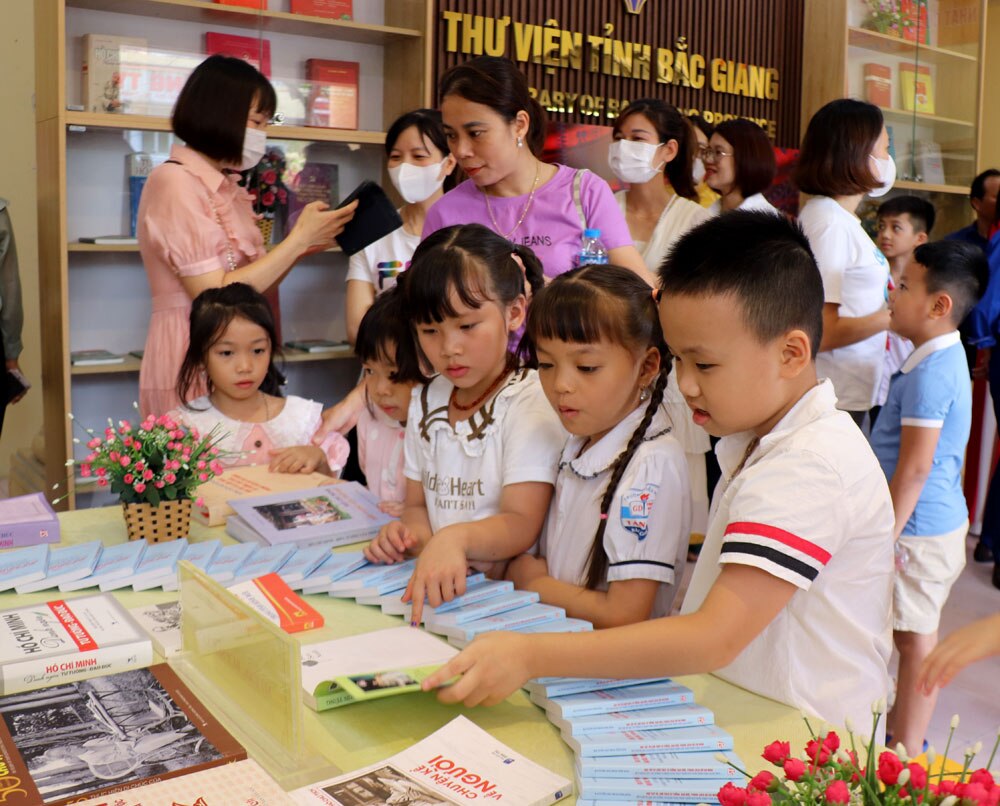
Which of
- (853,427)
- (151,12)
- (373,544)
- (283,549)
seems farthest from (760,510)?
(151,12)

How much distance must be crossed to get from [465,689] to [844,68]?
5.62 meters

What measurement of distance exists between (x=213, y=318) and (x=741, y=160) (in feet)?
7.84

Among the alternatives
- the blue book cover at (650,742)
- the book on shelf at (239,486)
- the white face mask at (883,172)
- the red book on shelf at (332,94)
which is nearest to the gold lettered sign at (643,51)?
the red book on shelf at (332,94)

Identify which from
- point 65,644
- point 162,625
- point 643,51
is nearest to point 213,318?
point 162,625

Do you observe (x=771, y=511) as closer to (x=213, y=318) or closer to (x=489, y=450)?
(x=489, y=450)

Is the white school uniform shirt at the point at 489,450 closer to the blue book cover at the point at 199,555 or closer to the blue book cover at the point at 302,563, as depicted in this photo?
the blue book cover at the point at 302,563

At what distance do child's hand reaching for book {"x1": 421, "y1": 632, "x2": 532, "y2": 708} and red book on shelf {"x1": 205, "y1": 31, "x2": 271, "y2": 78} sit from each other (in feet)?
11.5

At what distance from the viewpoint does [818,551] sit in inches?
47.1

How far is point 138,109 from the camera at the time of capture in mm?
3824

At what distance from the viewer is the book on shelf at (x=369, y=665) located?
116cm

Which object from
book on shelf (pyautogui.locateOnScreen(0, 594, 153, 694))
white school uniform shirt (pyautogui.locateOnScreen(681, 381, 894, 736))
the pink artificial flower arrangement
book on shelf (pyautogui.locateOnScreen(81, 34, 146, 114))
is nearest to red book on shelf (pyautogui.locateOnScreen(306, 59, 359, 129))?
book on shelf (pyautogui.locateOnScreen(81, 34, 146, 114))

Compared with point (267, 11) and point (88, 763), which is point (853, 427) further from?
point (267, 11)

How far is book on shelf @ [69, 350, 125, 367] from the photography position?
152 inches

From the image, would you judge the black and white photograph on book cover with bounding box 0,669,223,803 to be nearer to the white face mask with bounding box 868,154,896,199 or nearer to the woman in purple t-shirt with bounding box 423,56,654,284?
the woman in purple t-shirt with bounding box 423,56,654,284
